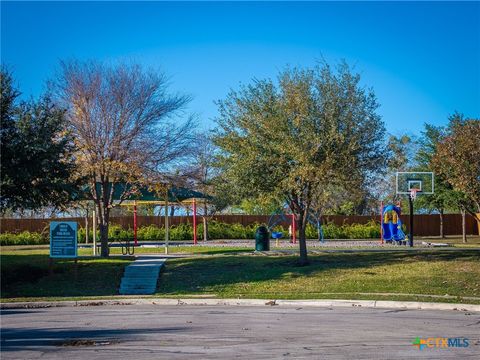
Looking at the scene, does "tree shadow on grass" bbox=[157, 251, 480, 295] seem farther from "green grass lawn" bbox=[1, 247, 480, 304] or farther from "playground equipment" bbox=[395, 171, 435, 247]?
"playground equipment" bbox=[395, 171, 435, 247]

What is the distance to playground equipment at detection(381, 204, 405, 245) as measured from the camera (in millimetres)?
36469

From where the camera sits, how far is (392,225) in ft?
122

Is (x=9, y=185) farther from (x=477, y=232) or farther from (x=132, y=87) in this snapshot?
(x=477, y=232)

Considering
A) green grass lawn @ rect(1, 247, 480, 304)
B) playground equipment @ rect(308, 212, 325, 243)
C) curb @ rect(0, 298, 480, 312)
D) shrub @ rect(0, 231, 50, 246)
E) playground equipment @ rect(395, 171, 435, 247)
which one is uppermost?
playground equipment @ rect(395, 171, 435, 247)

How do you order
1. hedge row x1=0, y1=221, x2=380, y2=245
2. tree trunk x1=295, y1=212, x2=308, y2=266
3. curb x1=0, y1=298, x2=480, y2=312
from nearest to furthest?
curb x1=0, y1=298, x2=480, y2=312 < tree trunk x1=295, y1=212, x2=308, y2=266 < hedge row x1=0, y1=221, x2=380, y2=245

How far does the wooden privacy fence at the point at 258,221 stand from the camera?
44094 millimetres

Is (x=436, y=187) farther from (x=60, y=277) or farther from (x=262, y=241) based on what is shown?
(x=60, y=277)

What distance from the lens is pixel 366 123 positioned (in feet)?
76.4

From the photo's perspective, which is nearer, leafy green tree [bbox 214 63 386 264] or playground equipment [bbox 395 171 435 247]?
leafy green tree [bbox 214 63 386 264]

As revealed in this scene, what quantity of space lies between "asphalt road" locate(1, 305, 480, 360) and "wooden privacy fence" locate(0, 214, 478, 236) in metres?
26.6

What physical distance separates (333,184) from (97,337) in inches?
537

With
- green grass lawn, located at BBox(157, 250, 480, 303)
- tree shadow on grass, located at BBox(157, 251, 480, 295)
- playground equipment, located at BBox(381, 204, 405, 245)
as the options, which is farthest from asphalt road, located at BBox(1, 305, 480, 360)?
playground equipment, located at BBox(381, 204, 405, 245)

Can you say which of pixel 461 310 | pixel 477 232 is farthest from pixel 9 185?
pixel 477 232

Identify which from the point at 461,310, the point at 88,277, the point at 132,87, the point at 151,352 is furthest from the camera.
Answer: the point at 132,87
